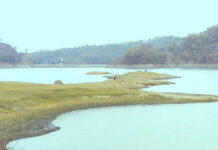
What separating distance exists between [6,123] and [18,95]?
48.6 feet

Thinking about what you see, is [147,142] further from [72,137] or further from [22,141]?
[22,141]

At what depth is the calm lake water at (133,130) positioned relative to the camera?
33156mm

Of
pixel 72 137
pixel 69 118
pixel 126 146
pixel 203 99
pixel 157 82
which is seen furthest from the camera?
pixel 157 82

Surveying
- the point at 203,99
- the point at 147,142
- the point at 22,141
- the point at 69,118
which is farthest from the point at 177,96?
the point at 22,141

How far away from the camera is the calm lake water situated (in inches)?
1305

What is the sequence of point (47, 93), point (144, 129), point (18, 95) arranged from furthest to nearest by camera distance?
point (47, 93) < point (18, 95) < point (144, 129)

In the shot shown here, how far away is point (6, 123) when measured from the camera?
3822cm

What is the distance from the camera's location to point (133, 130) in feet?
132

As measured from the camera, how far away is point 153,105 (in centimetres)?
5912

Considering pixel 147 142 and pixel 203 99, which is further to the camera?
pixel 203 99

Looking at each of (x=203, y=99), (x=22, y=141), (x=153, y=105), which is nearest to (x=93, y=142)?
(x=22, y=141)

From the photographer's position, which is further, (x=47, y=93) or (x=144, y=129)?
(x=47, y=93)

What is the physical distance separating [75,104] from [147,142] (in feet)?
71.7

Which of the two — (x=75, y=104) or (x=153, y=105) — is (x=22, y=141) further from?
(x=153, y=105)
